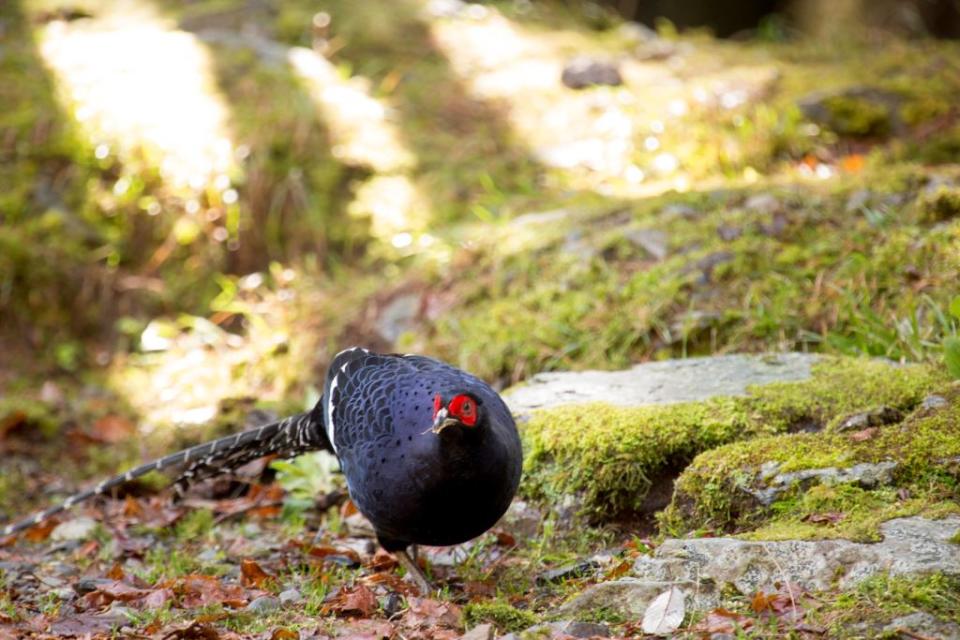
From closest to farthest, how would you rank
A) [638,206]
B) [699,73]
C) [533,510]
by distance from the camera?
[533,510], [638,206], [699,73]

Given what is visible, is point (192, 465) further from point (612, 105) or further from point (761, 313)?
point (612, 105)

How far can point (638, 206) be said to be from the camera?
679 cm

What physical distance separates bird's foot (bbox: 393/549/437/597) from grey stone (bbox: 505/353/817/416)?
1.01 meters

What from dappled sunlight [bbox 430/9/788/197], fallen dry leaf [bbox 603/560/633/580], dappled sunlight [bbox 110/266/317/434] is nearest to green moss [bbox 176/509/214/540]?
dappled sunlight [bbox 110/266/317/434]

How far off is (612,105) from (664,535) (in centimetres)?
577

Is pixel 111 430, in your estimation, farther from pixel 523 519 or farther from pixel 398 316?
pixel 523 519

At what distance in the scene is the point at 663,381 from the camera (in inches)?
194

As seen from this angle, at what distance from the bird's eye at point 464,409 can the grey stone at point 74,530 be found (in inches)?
111

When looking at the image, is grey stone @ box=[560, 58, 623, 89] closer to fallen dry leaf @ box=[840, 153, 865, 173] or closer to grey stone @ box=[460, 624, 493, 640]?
fallen dry leaf @ box=[840, 153, 865, 173]

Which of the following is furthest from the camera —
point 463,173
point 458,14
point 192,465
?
point 458,14

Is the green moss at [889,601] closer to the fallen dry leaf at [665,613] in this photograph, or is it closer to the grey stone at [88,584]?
the fallen dry leaf at [665,613]

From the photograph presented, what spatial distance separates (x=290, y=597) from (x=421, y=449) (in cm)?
89

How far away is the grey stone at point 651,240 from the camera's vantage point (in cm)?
627

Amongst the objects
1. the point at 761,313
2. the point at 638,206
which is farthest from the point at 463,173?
the point at 761,313
